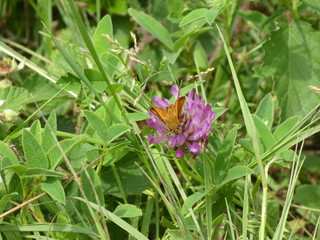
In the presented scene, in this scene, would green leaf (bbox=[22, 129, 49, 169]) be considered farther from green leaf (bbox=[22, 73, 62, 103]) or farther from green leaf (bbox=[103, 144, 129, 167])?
green leaf (bbox=[22, 73, 62, 103])

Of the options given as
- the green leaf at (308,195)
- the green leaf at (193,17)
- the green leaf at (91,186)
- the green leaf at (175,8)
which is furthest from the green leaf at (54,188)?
the green leaf at (175,8)

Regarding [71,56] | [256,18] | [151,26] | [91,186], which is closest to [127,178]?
[91,186]

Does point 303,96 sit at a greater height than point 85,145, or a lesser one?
lesser

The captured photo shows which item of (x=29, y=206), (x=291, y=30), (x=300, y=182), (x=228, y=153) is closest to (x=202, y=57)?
(x=291, y=30)

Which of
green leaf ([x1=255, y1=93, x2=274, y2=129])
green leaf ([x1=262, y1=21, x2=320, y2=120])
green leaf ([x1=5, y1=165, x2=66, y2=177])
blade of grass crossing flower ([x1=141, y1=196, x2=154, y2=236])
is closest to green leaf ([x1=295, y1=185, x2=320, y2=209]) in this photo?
green leaf ([x1=262, y1=21, x2=320, y2=120])

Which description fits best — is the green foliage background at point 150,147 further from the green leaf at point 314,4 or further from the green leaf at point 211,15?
the green leaf at point 314,4

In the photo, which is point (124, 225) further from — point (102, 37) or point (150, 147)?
point (102, 37)

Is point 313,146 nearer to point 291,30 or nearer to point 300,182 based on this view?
point 300,182
